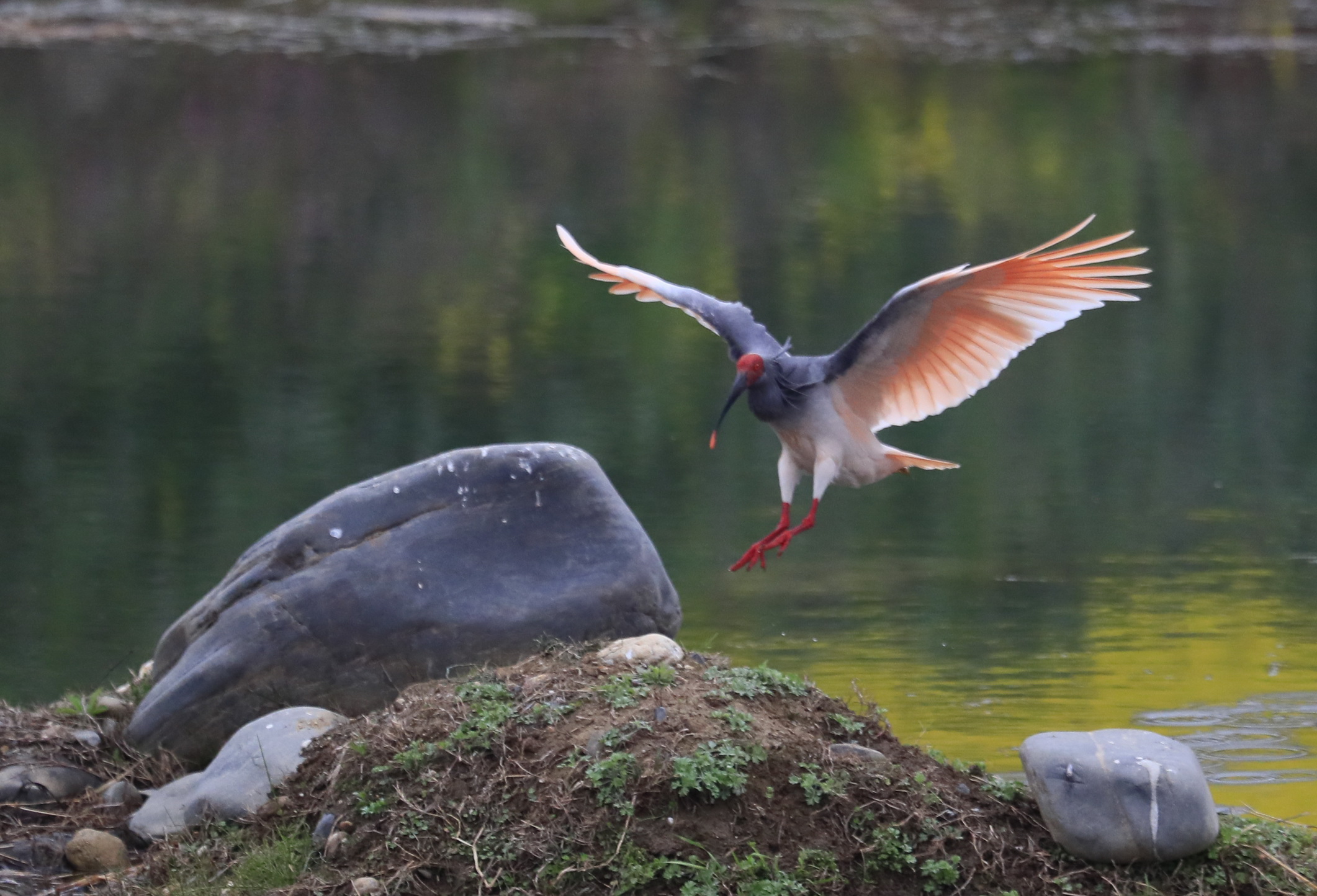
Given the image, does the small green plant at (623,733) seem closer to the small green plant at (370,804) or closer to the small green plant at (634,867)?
the small green plant at (634,867)

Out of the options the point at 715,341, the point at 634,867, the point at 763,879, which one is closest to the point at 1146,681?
the point at 763,879

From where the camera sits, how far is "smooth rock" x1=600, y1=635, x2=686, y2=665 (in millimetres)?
6016

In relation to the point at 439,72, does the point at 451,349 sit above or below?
below

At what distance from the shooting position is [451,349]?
51.0 feet

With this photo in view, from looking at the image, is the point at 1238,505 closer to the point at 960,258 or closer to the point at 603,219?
the point at 960,258

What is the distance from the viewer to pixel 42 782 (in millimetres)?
6609

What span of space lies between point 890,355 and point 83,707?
3344mm

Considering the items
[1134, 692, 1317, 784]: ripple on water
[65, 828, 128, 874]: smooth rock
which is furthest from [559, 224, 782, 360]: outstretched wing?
[65, 828, 128, 874]: smooth rock

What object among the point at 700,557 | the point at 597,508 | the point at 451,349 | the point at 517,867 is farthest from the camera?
the point at 451,349

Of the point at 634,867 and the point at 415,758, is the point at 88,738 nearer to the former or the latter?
the point at 415,758

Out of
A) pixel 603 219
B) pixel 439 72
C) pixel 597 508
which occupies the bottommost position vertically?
pixel 597 508

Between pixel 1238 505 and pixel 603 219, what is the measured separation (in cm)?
1090

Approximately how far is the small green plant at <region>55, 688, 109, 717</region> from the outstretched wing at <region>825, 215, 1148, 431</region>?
123 inches

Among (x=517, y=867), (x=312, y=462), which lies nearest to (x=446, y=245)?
(x=312, y=462)
